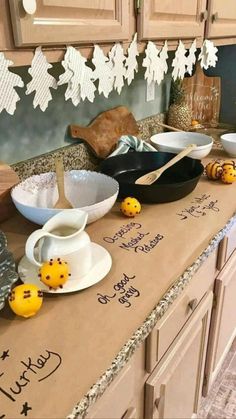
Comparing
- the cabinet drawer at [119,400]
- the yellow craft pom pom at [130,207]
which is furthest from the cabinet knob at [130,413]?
the yellow craft pom pom at [130,207]

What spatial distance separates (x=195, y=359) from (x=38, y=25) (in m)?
0.97

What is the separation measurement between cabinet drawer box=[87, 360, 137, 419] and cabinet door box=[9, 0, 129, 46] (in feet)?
2.10

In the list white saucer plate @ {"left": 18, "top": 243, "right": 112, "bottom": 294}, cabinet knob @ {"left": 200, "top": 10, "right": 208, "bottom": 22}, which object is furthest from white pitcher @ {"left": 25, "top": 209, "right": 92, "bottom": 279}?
cabinet knob @ {"left": 200, "top": 10, "right": 208, "bottom": 22}

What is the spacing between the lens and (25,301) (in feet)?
2.10

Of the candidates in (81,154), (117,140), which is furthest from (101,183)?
(117,140)

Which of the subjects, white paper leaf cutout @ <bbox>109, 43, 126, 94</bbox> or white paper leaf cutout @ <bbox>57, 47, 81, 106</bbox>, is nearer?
white paper leaf cutout @ <bbox>57, 47, 81, 106</bbox>

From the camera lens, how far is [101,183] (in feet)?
3.54

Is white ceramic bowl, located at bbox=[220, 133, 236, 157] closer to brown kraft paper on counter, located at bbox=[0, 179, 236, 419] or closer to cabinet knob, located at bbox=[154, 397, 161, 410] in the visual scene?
brown kraft paper on counter, located at bbox=[0, 179, 236, 419]

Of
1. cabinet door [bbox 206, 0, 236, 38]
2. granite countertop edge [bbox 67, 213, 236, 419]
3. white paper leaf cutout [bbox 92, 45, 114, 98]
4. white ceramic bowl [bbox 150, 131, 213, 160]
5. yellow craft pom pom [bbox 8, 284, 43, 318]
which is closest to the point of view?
granite countertop edge [bbox 67, 213, 236, 419]

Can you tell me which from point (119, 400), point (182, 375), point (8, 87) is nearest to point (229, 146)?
point (182, 375)

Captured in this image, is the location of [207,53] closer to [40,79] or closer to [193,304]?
[40,79]

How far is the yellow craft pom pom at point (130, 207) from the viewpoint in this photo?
1011mm

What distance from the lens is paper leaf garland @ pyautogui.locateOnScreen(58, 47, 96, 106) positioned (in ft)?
2.67

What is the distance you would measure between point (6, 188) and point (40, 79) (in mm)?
331
